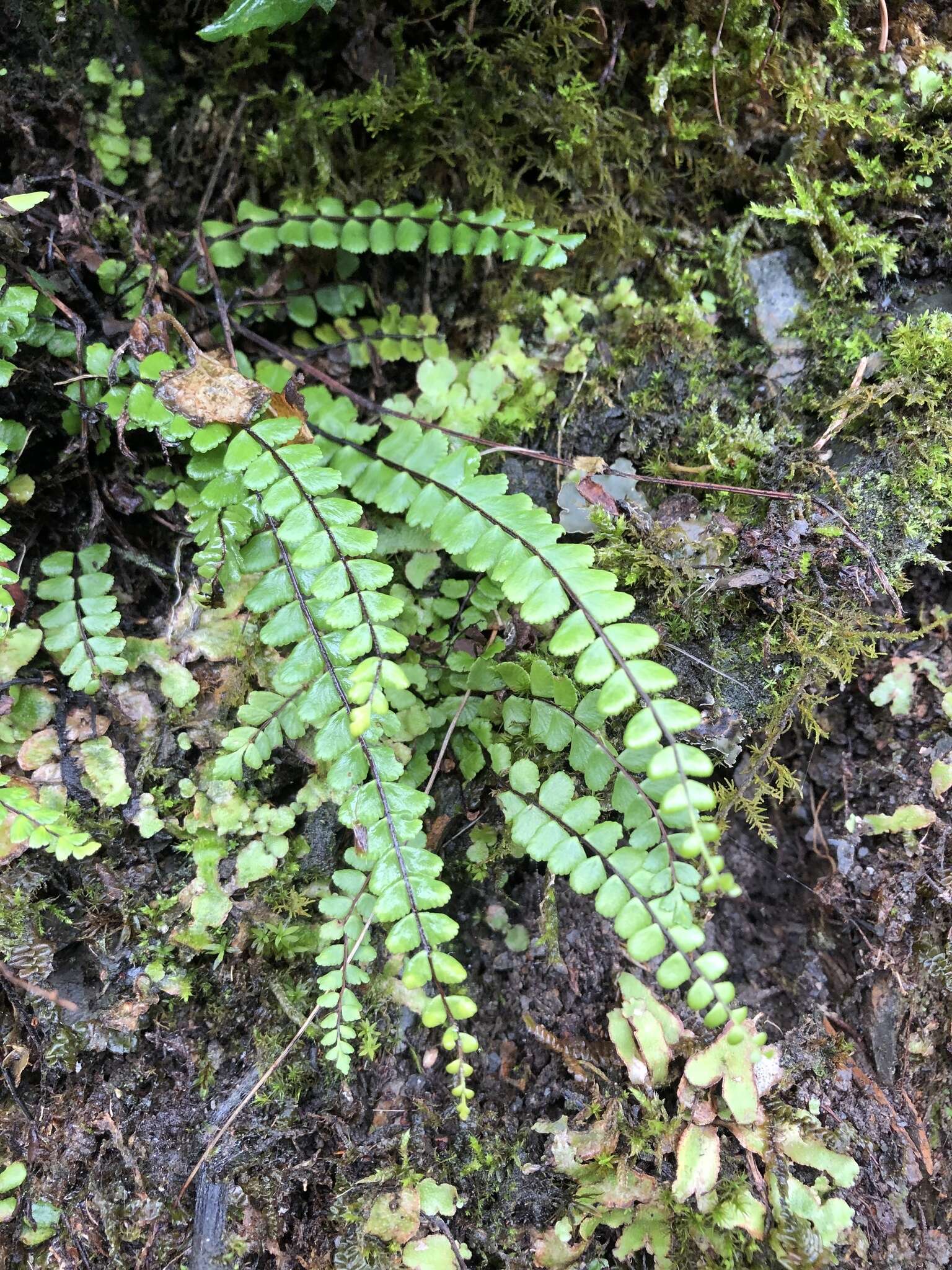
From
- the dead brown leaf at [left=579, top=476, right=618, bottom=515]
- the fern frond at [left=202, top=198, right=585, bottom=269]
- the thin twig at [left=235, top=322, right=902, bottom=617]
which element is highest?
the fern frond at [left=202, top=198, right=585, bottom=269]

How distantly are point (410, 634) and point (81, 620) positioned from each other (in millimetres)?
1032

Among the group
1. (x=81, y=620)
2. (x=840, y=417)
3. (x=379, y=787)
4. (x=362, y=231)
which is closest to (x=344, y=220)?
(x=362, y=231)

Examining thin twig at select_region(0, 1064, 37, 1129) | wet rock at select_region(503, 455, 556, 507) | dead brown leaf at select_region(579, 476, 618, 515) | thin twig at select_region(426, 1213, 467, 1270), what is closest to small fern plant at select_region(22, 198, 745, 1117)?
wet rock at select_region(503, 455, 556, 507)

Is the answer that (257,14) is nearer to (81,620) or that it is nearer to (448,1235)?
(81,620)

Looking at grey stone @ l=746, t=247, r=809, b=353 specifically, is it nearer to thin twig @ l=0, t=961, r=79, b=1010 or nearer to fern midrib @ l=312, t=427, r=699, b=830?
fern midrib @ l=312, t=427, r=699, b=830

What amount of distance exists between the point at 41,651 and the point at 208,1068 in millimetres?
1382

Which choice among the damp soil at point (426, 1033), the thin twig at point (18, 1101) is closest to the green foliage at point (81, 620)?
the damp soil at point (426, 1033)

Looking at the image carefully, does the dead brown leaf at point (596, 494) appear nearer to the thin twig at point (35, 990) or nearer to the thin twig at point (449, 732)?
the thin twig at point (449, 732)

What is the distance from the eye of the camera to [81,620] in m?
2.36

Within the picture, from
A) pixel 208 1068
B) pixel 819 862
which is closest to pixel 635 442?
pixel 819 862

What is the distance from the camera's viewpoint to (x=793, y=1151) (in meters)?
2.19

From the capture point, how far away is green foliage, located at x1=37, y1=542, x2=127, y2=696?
2.30 meters

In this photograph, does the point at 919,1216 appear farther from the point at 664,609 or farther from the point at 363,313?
the point at 363,313

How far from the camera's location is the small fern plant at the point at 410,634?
73.4 inches
